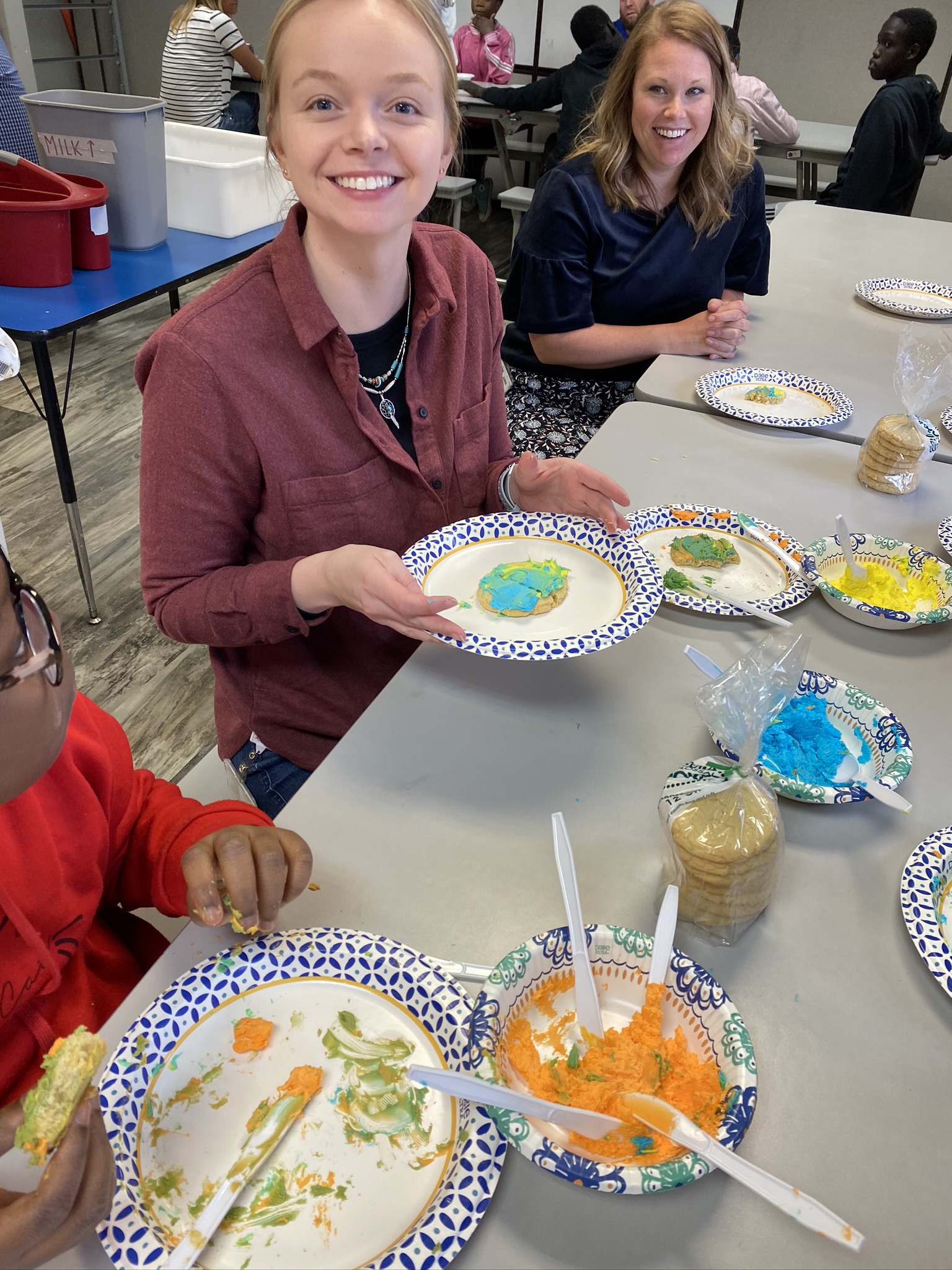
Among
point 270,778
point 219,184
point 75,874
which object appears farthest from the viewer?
point 219,184

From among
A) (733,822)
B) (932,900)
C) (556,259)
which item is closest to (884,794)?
(932,900)

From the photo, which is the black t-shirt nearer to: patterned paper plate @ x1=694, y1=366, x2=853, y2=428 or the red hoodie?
the red hoodie

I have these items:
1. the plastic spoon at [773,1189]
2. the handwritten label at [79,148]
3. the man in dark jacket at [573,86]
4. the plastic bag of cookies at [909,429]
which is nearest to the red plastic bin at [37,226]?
the handwritten label at [79,148]

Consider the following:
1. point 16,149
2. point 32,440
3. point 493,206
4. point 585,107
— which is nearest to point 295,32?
point 32,440

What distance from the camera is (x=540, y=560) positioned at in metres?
1.27

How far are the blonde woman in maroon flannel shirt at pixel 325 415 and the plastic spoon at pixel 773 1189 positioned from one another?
54 cm

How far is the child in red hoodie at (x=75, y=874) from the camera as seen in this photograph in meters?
0.57

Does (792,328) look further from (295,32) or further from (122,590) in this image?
(122,590)

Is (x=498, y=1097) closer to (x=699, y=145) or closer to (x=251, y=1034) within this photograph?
(x=251, y=1034)

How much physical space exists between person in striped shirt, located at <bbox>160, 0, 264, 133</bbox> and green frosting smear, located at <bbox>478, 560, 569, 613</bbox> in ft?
15.7

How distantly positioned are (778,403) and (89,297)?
1.72 m

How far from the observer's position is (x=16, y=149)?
141 inches

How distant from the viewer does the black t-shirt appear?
1.31m

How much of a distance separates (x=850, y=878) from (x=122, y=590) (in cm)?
250
